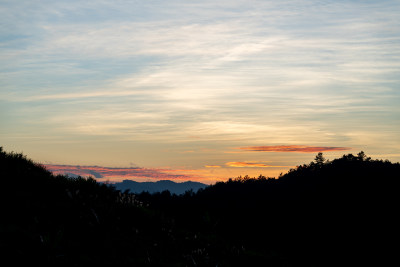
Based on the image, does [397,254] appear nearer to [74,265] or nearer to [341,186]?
[341,186]

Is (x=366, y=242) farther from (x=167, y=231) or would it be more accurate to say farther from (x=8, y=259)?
(x=8, y=259)

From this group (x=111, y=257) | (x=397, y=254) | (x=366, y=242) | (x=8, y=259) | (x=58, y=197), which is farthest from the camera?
(x=366, y=242)

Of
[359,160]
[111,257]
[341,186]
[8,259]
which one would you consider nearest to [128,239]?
[111,257]

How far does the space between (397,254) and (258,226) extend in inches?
915

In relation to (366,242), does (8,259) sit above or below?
above

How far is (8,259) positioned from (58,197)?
15.0ft

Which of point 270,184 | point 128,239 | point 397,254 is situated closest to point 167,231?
point 128,239

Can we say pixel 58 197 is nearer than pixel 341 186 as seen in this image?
Yes

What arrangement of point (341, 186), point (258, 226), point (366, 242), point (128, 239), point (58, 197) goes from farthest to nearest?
point (341, 186) → point (258, 226) → point (366, 242) → point (58, 197) → point (128, 239)

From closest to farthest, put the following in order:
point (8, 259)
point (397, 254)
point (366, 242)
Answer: point (8, 259) → point (397, 254) → point (366, 242)

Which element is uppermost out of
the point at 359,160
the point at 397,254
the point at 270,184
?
the point at 359,160

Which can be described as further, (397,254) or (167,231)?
(397,254)

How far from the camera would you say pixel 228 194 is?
107688 millimetres

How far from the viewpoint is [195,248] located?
52.9 ft
